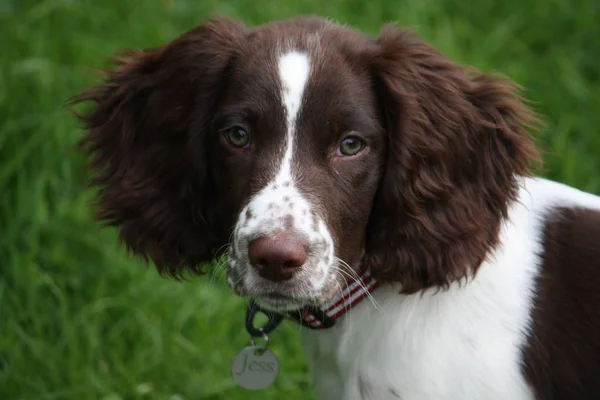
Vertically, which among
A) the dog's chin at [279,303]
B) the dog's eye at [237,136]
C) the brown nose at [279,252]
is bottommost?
the dog's chin at [279,303]

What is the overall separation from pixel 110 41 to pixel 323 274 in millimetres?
3069

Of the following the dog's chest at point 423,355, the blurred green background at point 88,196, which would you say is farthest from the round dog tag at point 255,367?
the dog's chest at point 423,355

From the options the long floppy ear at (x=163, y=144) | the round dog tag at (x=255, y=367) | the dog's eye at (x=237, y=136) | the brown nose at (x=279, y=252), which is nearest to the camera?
the brown nose at (x=279, y=252)

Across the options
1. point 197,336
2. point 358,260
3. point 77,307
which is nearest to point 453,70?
point 358,260

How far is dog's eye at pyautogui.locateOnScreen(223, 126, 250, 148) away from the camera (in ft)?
9.72

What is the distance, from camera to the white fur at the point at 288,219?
2.75 m

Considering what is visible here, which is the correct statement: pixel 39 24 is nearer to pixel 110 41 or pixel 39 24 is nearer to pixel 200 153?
pixel 110 41

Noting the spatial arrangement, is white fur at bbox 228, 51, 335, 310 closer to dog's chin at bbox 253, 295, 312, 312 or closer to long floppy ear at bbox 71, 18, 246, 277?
dog's chin at bbox 253, 295, 312, 312

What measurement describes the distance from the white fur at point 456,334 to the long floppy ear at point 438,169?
74 millimetres

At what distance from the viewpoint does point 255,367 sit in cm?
343

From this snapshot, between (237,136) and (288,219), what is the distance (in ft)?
1.14

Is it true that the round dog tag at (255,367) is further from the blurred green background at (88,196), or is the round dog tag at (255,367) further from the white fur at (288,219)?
the white fur at (288,219)

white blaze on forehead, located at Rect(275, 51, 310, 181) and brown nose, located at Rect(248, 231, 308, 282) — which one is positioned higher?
A: white blaze on forehead, located at Rect(275, 51, 310, 181)

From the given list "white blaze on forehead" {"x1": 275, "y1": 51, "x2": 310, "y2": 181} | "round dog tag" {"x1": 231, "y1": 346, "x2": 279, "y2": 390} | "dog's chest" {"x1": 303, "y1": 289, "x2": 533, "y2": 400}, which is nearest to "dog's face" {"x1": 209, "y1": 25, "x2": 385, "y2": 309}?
"white blaze on forehead" {"x1": 275, "y1": 51, "x2": 310, "y2": 181}
